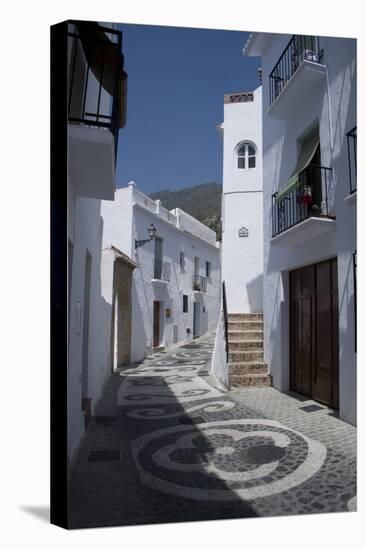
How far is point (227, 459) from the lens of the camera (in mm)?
2938

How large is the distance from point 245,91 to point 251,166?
3.46ft

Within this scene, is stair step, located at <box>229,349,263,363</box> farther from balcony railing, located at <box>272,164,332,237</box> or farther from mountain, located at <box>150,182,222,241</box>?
mountain, located at <box>150,182,222,241</box>

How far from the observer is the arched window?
4.04 m

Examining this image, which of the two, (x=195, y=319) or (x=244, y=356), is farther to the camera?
(x=195, y=319)

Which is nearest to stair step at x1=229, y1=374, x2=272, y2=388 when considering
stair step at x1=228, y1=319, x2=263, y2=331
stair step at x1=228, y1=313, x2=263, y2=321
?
stair step at x1=228, y1=319, x2=263, y2=331

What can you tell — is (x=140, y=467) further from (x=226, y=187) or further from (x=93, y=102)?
(x=93, y=102)

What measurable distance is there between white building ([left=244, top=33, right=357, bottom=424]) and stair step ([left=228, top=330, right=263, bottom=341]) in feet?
0.85

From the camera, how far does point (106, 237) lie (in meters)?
7.77

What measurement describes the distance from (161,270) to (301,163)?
12.2 ft

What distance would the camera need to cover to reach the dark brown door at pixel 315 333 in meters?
4.03

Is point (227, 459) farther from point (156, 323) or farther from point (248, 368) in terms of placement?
point (156, 323)

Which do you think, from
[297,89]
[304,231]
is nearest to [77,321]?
[304,231]

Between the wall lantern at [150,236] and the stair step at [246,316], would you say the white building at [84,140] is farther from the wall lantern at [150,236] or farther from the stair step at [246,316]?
the wall lantern at [150,236]

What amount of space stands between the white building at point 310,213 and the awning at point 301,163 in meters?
0.01
